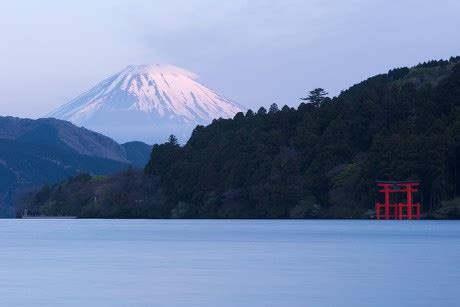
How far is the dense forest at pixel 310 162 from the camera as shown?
83.6 metres

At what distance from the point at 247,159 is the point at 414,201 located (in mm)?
16420

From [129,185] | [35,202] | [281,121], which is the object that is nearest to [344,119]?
[281,121]

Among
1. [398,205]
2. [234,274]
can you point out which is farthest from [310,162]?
[234,274]

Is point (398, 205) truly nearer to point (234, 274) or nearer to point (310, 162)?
point (310, 162)

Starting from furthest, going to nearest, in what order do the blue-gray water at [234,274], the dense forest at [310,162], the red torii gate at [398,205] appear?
the dense forest at [310,162] < the red torii gate at [398,205] < the blue-gray water at [234,274]

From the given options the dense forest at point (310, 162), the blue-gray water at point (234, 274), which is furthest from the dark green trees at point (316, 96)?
the blue-gray water at point (234, 274)

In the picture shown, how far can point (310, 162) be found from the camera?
93.4 metres

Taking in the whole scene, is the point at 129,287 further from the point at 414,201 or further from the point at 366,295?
the point at 414,201

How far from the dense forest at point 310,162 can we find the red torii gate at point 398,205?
1012 millimetres

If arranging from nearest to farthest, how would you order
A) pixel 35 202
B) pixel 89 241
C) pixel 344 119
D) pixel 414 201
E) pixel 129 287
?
pixel 129 287, pixel 89 241, pixel 414 201, pixel 344 119, pixel 35 202

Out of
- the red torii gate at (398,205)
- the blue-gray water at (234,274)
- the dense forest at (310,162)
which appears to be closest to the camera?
the blue-gray water at (234,274)

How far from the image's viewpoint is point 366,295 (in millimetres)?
23891

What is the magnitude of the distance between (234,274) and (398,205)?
56.0 meters

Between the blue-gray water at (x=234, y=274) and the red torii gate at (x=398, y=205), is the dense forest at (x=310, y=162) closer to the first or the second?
the red torii gate at (x=398, y=205)
